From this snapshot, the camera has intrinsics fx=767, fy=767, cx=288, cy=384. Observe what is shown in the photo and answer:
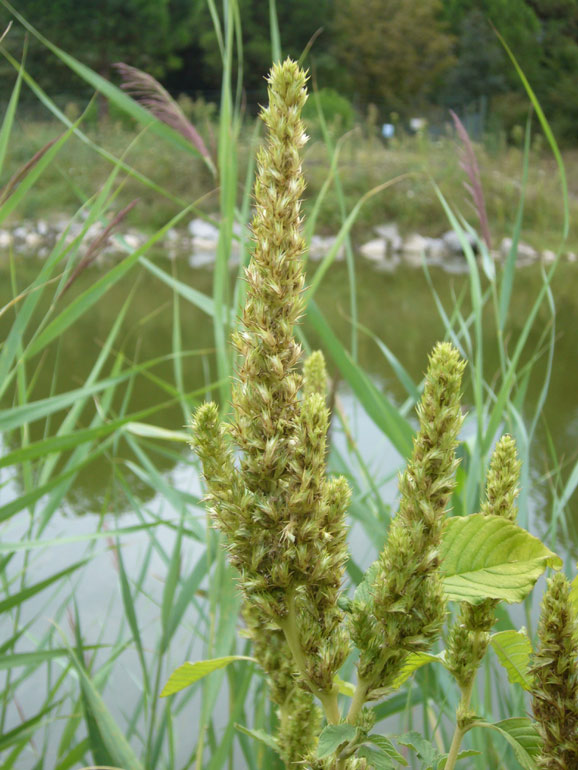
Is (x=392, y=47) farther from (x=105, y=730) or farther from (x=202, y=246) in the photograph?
(x=105, y=730)

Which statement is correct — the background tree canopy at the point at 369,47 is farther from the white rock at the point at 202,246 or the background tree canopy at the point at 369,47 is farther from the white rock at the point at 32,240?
the white rock at the point at 32,240

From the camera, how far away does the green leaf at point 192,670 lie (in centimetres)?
36

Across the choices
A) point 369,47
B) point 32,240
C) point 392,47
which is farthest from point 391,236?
point 369,47

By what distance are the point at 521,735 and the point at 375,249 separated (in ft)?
32.1

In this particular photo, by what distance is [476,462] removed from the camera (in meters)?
0.87

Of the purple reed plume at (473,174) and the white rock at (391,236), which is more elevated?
the white rock at (391,236)

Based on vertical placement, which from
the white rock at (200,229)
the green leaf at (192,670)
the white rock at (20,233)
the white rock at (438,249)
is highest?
the white rock at (200,229)

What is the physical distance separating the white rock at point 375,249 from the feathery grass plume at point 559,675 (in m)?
9.50

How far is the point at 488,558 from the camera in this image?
35cm

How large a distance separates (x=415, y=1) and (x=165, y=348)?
19.9m

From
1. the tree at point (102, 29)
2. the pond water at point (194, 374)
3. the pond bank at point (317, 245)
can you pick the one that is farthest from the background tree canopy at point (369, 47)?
the pond water at point (194, 374)

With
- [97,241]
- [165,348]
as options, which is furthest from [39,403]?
[165,348]

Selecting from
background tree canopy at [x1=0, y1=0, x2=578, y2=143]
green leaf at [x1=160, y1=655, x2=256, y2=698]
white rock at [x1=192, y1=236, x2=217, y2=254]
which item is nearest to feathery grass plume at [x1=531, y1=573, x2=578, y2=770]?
green leaf at [x1=160, y1=655, x2=256, y2=698]

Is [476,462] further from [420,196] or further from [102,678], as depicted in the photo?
[420,196]
